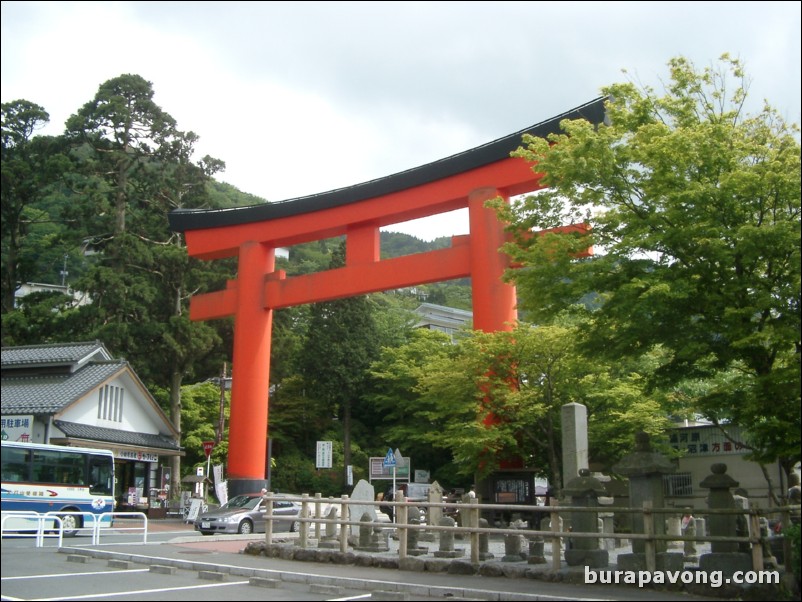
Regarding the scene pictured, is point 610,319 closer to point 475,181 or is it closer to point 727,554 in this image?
point 727,554

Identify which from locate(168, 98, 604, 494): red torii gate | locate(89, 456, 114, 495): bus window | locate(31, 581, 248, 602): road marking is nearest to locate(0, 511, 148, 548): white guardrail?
locate(89, 456, 114, 495): bus window

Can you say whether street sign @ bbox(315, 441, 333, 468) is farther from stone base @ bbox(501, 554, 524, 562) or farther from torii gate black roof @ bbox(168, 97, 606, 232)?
stone base @ bbox(501, 554, 524, 562)

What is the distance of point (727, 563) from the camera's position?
10.5 metres

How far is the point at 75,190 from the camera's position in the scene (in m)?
19.6

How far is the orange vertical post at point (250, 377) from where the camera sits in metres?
27.1

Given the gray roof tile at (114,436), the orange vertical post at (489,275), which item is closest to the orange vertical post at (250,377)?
the gray roof tile at (114,436)

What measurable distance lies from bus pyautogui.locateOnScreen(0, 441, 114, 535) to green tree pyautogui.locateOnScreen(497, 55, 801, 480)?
418 inches

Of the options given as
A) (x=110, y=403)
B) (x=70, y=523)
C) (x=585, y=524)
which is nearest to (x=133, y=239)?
(x=110, y=403)

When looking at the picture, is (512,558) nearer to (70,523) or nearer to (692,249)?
(692,249)

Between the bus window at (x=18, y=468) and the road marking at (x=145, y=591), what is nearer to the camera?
the road marking at (x=145, y=591)

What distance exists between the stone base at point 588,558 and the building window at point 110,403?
10.5m

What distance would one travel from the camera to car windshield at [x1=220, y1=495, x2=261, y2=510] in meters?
23.3

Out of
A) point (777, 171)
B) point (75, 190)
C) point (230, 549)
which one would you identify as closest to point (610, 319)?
point (777, 171)

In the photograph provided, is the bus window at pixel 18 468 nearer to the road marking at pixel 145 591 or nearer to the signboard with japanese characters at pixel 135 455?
the road marking at pixel 145 591
